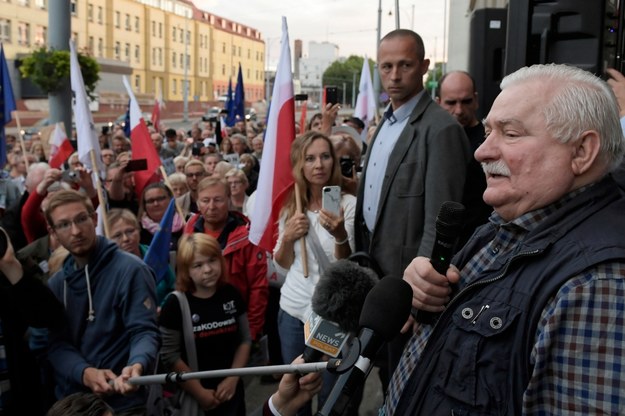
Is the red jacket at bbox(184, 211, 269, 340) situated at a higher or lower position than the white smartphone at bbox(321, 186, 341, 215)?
lower

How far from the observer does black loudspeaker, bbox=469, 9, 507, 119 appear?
187 inches

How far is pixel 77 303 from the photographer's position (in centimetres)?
326

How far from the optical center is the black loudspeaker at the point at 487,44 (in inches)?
187

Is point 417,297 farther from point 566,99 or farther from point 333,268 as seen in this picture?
point 566,99

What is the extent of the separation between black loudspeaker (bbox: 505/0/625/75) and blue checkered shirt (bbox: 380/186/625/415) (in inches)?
79.9

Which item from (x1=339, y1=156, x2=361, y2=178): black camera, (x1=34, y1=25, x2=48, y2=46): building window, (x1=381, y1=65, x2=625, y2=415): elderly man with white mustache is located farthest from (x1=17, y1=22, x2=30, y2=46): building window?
(x1=381, y1=65, x2=625, y2=415): elderly man with white mustache

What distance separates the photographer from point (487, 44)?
15.7 ft

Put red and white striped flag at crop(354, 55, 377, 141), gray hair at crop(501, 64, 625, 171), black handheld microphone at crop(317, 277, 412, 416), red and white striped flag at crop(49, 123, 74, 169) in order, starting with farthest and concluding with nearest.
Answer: red and white striped flag at crop(354, 55, 377, 141)
red and white striped flag at crop(49, 123, 74, 169)
black handheld microphone at crop(317, 277, 412, 416)
gray hair at crop(501, 64, 625, 171)

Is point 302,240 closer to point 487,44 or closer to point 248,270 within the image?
point 248,270

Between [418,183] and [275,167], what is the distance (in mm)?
1431

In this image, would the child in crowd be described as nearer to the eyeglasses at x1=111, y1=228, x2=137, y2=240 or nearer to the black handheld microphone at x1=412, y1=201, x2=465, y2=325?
the eyeglasses at x1=111, y1=228, x2=137, y2=240

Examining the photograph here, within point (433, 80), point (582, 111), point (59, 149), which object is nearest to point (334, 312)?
point (582, 111)

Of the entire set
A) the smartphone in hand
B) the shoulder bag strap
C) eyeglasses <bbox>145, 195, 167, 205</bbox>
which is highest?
the smartphone in hand

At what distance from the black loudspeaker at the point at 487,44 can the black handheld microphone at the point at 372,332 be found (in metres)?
3.55
